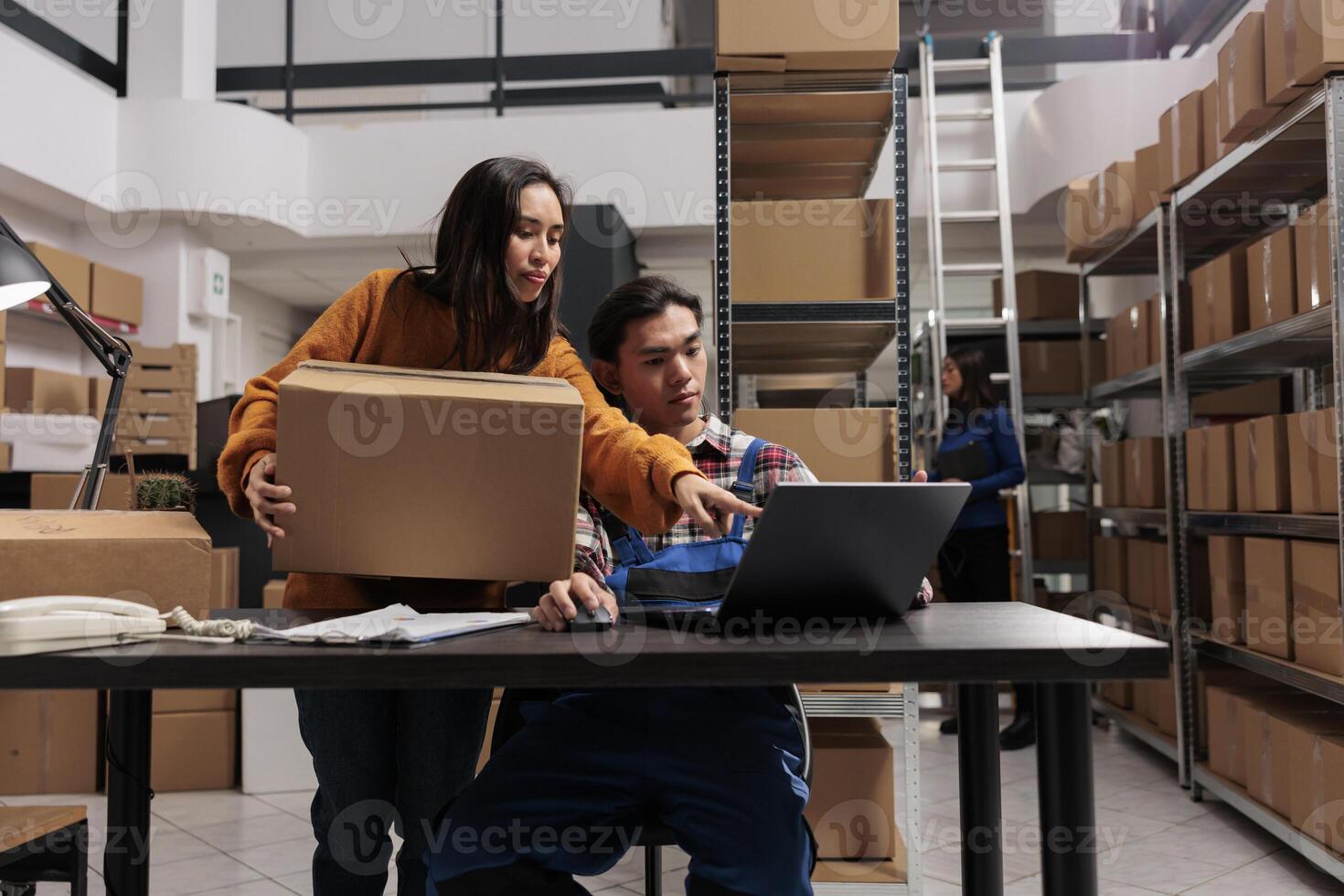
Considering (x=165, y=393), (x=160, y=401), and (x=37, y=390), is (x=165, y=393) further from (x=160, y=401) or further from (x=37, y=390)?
(x=37, y=390)

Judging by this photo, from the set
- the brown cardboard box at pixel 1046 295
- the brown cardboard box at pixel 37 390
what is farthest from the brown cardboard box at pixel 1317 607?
the brown cardboard box at pixel 37 390

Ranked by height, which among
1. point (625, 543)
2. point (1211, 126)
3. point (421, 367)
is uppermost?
point (1211, 126)

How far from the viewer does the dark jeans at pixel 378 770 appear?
1.28 m

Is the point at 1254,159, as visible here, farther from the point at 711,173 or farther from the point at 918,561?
the point at 711,173

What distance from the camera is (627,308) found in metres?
1.59

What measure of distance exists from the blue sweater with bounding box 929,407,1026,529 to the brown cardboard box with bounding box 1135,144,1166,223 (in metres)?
0.82

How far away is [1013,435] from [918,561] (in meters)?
2.85

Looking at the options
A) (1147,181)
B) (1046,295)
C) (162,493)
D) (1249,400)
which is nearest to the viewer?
(162,493)

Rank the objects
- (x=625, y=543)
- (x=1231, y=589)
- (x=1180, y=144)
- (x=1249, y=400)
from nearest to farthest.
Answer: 1. (x=625, y=543)
2. (x=1231, y=589)
3. (x=1180, y=144)
4. (x=1249, y=400)

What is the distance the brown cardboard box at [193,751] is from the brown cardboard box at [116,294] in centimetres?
309

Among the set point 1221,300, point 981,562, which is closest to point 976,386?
point 981,562

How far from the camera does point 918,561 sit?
104 cm

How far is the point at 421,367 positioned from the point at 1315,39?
2.03 m

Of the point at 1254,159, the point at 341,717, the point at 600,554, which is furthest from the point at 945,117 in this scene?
the point at 341,717
